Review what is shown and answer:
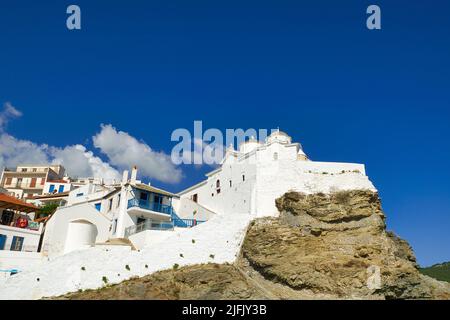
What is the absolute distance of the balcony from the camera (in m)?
33.4

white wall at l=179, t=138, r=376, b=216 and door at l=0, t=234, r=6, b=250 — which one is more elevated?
white wall at l=179, t=138, r=376, b=216

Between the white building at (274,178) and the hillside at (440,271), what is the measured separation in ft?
129

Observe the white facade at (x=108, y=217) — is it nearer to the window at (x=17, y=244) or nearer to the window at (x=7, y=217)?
the window at (x=17, y=244)

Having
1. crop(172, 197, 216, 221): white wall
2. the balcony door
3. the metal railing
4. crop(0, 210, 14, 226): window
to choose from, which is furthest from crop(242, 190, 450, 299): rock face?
crop(0, 210, 14, 226): window

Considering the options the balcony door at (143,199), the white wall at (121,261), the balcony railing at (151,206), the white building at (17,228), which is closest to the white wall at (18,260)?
the white building at (17,228)

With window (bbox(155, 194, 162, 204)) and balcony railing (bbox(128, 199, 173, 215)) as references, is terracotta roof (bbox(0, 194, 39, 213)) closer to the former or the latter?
balcony railing (bbox(128, 199, 173, 215))

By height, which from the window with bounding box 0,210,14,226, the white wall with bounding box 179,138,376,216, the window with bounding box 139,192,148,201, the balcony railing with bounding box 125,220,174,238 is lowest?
the balcony railing with bounding box 125,220,174,238

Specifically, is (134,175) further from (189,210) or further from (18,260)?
(18,260)

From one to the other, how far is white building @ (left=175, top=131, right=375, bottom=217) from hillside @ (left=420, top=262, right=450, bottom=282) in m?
39.4

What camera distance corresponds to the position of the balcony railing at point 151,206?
33750 millimetres

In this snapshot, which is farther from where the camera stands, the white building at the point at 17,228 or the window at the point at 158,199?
the window at the point at 158,199
